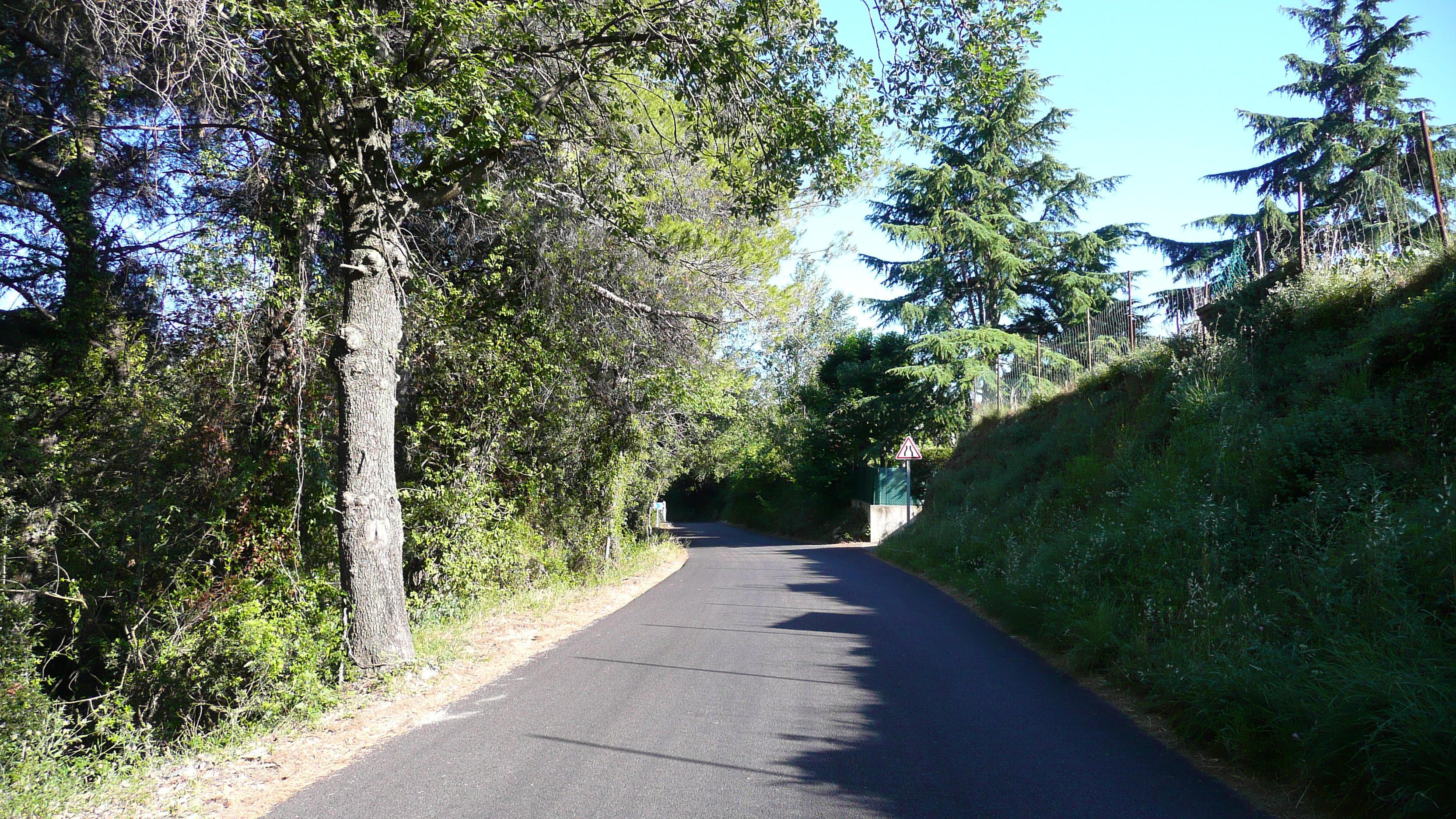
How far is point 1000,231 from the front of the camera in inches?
1086

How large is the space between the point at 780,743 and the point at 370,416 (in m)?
5.06

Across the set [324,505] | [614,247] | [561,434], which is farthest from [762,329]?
[324,505]

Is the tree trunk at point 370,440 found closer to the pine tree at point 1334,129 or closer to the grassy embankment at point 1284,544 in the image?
Answer: the grassy embankment at point 1284,544

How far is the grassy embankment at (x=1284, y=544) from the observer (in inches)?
165

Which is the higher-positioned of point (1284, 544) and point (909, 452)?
point (909, 452)

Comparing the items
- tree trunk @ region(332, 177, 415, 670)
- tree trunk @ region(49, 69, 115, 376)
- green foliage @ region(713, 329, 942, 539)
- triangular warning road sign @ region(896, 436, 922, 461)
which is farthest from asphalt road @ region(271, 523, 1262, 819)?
green foliage @ region(713, 329, 942, 539)

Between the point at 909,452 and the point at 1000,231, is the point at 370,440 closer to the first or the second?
the point at 909,452

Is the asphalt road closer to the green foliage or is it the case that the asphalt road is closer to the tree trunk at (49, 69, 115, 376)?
the tree trunk at (49, 69, 115, 376)

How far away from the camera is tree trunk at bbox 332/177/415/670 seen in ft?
24.3

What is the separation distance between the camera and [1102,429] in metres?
13.8

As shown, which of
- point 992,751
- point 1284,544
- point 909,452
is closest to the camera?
point 992,751

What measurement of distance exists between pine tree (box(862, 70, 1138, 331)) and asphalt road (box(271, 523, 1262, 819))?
813 inches

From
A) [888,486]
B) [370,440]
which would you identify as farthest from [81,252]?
[888,486]

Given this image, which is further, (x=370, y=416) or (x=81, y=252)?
(x=81, y=252)
